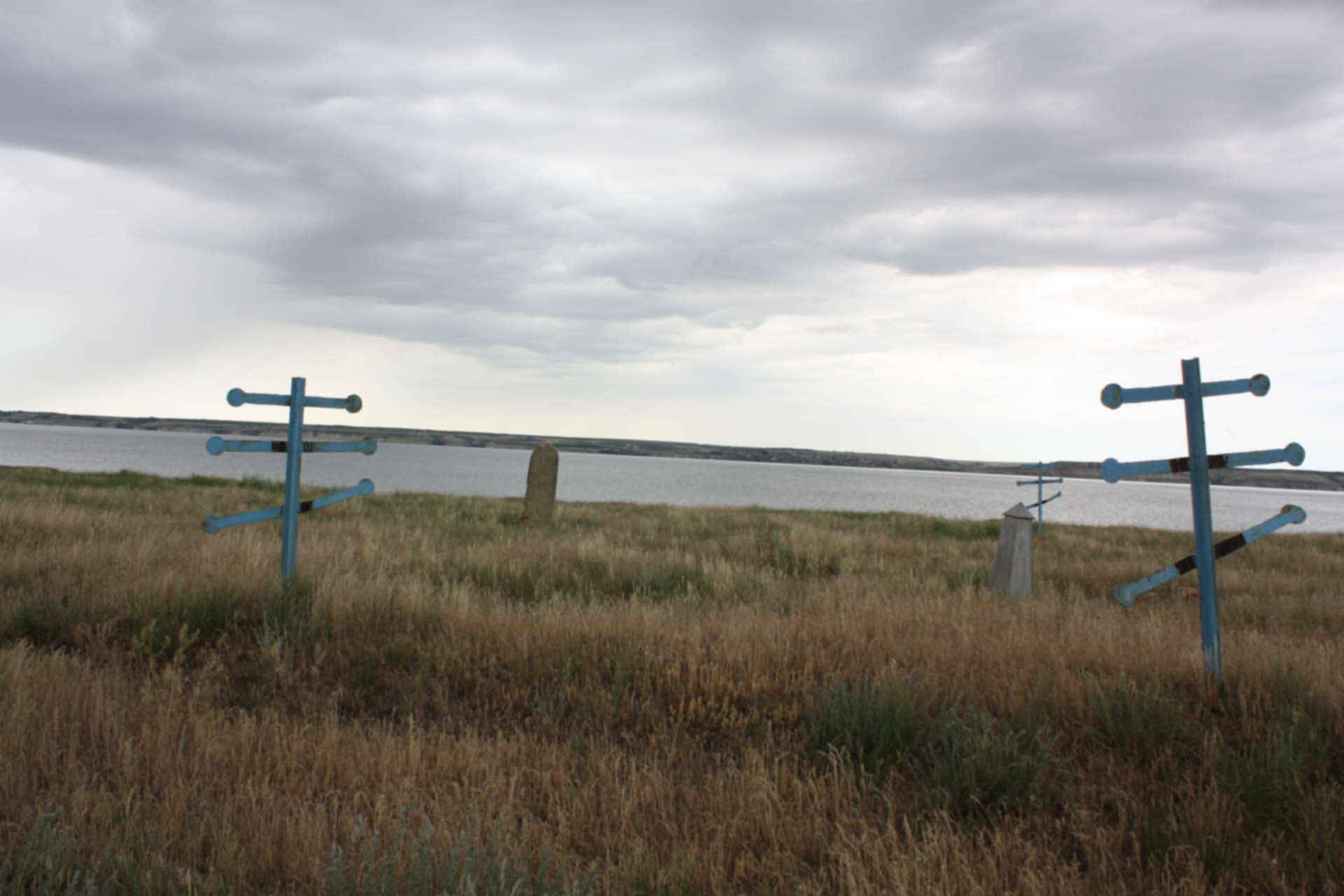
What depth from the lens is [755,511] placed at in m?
23.5

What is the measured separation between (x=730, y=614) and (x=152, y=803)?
4.61 metres

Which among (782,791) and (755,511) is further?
(755,511)

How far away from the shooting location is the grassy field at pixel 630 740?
8.96 feet

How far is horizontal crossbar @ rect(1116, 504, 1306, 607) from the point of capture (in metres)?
4.85

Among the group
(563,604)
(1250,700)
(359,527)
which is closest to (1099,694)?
(1250,700)

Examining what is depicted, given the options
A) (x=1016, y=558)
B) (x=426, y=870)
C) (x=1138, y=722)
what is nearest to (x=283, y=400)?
(x=426, y=870)

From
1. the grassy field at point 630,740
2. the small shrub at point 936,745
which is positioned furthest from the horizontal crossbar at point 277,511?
the small shrub at point 936,745

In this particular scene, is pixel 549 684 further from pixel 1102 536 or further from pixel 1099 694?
pixel 1102 536

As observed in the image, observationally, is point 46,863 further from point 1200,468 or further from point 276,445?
point 1200,468

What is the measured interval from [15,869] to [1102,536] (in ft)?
70.6

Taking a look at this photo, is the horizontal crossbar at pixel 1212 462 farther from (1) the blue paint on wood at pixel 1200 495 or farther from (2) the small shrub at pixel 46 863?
(2) the small shrub at pixel 46 863

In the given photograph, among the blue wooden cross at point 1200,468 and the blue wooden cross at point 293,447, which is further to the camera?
the blue wooden cross at point 293,447

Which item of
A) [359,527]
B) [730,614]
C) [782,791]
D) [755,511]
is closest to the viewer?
[782,791]

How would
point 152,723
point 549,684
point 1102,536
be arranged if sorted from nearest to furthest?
point 152,723 → point 549,684 → point 1102,536
